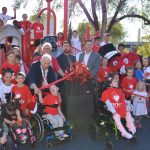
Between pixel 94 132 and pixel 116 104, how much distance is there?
640mm

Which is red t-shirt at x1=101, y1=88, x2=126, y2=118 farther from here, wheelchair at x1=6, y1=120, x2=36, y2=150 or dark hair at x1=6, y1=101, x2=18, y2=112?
dark hair at x1=6, y1=101, x2=18, y2=112

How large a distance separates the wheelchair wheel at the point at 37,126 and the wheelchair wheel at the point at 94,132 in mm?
978

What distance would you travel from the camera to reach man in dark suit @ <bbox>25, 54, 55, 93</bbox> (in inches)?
255

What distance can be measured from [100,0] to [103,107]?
49.8 ft

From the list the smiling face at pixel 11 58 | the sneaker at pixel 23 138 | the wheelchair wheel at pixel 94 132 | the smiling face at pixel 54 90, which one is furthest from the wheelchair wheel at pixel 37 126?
the smiling face at pixel 11 58

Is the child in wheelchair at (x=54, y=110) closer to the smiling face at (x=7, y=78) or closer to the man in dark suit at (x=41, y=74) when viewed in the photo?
the man in dark suit at (x=41, y=74)

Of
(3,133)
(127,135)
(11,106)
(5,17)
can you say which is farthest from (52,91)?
(5,17)

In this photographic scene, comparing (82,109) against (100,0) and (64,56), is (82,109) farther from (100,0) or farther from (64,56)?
(100,0)

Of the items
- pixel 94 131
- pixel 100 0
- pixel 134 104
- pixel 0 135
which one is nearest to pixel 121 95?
pixel 94 131

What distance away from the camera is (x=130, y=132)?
251 inches

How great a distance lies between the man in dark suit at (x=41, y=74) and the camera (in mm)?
6480

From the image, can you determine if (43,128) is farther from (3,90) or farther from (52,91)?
(3,90)

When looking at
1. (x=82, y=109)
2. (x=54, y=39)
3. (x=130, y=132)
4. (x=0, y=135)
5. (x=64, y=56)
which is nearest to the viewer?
(x=0, y=135)

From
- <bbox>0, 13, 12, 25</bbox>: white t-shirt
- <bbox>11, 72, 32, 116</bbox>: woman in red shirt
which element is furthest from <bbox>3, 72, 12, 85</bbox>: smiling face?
<bbox>0, 13, 12, 25</bbox>: white t-shirt
